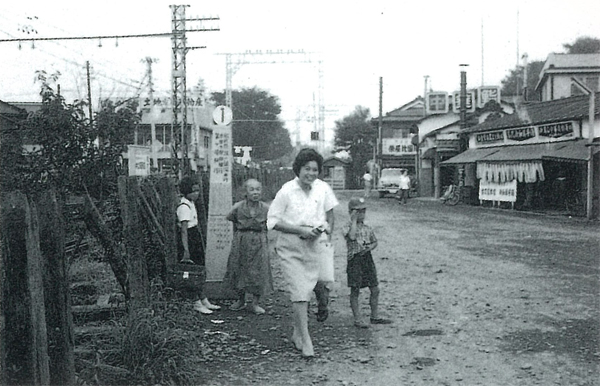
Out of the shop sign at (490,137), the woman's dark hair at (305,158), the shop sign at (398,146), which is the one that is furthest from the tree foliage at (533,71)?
the woman's dark hair at (305,158)

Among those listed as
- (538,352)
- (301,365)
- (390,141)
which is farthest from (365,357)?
(390,141)

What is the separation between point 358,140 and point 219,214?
61260 millimetres

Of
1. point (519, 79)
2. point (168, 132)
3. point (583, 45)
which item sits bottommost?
point (168, 132)

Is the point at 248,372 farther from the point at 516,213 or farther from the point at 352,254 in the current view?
the point at 516,213

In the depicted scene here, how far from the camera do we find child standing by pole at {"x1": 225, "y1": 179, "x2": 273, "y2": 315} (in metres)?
7.36

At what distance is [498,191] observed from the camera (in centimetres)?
2923

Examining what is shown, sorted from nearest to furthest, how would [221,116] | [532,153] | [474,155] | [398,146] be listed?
[221,116] < [532,153] < [474,155] < [398,146]

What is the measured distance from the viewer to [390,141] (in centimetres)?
5844

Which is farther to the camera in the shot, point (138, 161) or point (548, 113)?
point (548, 113)

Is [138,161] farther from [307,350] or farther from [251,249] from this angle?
[307,350]

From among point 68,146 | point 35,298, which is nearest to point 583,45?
point 68,146

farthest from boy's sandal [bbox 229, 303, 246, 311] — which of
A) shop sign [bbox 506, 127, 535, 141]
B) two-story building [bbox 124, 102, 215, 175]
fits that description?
two-story building [bbox 124, 102, 215, 175]

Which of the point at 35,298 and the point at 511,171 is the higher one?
the point at 511,171

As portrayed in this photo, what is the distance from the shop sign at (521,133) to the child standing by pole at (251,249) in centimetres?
2247
